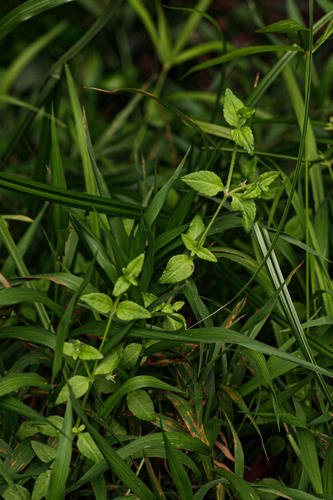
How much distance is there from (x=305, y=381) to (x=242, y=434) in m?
0.16

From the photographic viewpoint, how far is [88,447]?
0.52 m

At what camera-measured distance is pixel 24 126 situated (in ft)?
2.97

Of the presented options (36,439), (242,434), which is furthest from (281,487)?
(36,439)

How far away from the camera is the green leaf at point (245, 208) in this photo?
0.55 meters

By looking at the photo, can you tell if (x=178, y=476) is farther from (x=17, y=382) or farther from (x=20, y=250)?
(x=20, y=250)

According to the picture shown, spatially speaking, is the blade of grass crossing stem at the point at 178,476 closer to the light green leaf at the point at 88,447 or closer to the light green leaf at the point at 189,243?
the light green leaf at the point at 88,447

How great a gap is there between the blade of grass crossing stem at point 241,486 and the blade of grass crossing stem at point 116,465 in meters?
0.11

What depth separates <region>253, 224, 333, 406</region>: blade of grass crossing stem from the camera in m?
0.57

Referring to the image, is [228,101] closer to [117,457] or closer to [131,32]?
[117,457]

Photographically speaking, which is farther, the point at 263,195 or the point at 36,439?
the point at 263,195

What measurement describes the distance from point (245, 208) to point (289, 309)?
0.16 meters

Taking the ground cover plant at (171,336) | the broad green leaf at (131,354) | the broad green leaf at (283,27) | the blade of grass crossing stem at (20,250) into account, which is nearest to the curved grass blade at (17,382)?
the ground cover plant at (171,336)

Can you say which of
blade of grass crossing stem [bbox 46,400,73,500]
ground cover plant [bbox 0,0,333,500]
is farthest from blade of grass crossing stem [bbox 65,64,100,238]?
blade of grass crossing stem [bbox 46,400,73,500]

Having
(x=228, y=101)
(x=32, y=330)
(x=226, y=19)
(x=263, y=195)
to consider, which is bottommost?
(x=32, y=330)
